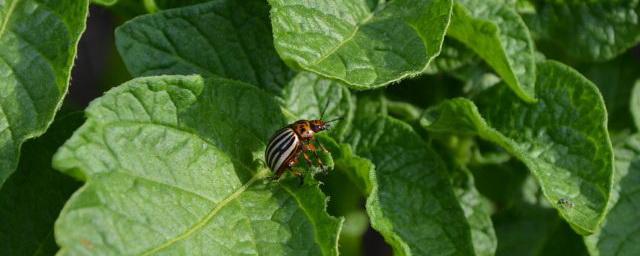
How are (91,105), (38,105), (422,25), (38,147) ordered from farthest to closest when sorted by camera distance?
(38,147), (422,25), (38,105), (91,105)

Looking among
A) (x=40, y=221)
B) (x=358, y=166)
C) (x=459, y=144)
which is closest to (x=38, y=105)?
(x=40, y=221)

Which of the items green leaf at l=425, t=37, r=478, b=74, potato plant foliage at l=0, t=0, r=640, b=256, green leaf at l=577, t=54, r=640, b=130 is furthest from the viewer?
green leaf at l=577, t=54, r=640, b=130

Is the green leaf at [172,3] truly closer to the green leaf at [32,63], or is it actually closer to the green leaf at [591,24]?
the green leaf at [32,63]

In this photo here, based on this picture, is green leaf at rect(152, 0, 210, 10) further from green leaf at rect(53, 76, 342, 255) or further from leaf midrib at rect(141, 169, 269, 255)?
leaf midrib at rect(141, 169, 269, 255)

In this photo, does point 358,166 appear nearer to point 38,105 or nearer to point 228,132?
point 228,132

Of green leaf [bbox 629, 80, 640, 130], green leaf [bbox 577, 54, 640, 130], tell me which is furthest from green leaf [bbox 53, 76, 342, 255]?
green leaf [bbox 577, 54, 640, 130]
